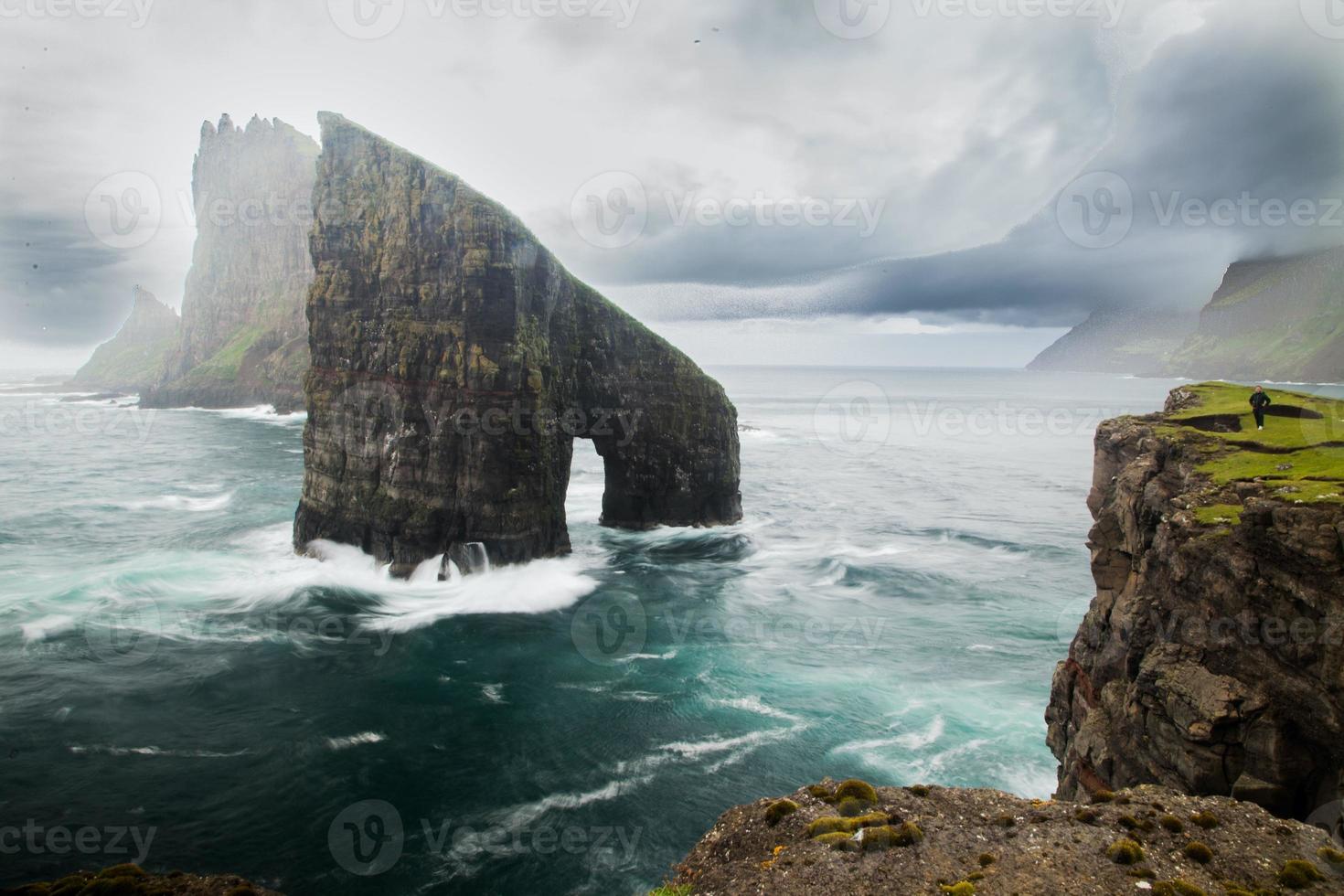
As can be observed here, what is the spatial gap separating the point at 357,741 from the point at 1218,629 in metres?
27.1

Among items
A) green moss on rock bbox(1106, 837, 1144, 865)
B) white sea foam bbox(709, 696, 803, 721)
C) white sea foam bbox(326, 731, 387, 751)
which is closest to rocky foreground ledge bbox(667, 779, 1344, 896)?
green moss on rock bbox(1106, 837, 1144, 865)

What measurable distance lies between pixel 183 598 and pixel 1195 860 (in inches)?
1849

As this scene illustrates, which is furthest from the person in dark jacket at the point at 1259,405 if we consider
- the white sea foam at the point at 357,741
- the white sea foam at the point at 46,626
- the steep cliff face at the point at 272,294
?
the steep cliff face at the point at 272,294

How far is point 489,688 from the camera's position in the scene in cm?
3169

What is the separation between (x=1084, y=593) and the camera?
144ft

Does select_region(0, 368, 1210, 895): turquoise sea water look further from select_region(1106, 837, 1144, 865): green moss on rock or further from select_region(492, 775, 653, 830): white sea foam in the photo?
select_region(1106, 837, 1144, 865): green moss on rock

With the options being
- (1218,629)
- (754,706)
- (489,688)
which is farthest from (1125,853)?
(489,688)

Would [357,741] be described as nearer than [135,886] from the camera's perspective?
No

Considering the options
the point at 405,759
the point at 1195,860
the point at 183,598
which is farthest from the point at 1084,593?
the point at 183,598

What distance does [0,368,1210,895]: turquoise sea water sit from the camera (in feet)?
70.4

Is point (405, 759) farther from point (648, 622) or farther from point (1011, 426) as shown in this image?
point (1011, 426)

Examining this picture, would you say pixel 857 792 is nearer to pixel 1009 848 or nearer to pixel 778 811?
pixel 778 811

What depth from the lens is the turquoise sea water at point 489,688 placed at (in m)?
21.5

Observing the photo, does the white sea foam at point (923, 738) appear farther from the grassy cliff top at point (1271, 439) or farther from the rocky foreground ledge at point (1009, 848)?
the grassy cliff top at point (1271, 439)
